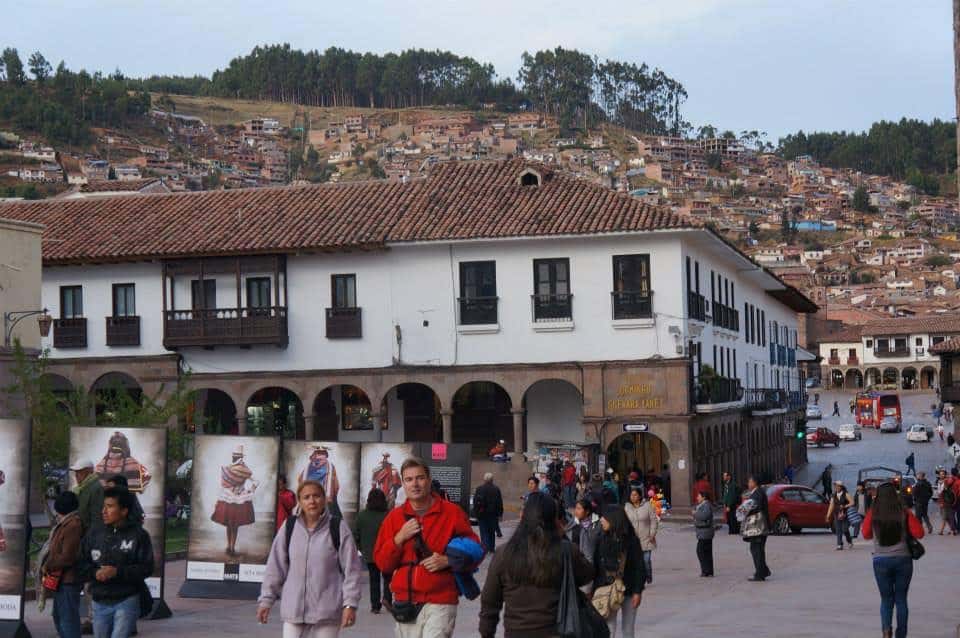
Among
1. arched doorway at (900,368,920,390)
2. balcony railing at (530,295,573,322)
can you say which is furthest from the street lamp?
arched doorway at (900,368,920,390)

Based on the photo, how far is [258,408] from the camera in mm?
→ 45375

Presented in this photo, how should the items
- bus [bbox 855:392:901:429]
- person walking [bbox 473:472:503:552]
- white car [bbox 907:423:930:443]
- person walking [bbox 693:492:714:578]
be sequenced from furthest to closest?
bus [bbox 855:392:901:429] → white car [bbox 907:423:930:443] → person walking [bbox 473:472:503:552] → person walking [bbox 693:492:714:578]

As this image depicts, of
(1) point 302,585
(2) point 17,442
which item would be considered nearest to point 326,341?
(2) point 17,442

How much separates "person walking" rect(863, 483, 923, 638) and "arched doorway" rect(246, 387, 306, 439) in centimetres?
3191

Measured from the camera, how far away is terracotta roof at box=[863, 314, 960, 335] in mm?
153625

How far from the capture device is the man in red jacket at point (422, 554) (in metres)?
9.57

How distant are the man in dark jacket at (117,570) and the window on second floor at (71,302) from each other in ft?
114

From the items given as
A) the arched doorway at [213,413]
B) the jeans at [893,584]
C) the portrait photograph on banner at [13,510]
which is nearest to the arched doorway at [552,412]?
the arched doorway at [213,413]

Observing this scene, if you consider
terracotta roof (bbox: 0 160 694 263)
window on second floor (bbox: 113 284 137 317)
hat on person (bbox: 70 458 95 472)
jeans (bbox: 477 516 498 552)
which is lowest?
jeans (bbox: 477 516 498 552)

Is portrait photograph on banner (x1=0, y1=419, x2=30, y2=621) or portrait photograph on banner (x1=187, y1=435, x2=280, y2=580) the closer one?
portrait photograph on banner (x1=0, y1=419, x2=30, y2=621)

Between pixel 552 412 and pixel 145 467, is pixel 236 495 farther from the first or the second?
pixel 552 412

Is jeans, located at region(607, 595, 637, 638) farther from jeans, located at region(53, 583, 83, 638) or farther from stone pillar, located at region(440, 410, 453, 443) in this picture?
stone pillar, located at region(440, 410, 453, 443)

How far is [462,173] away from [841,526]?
19.4m

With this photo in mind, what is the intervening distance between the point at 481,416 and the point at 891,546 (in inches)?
1199
